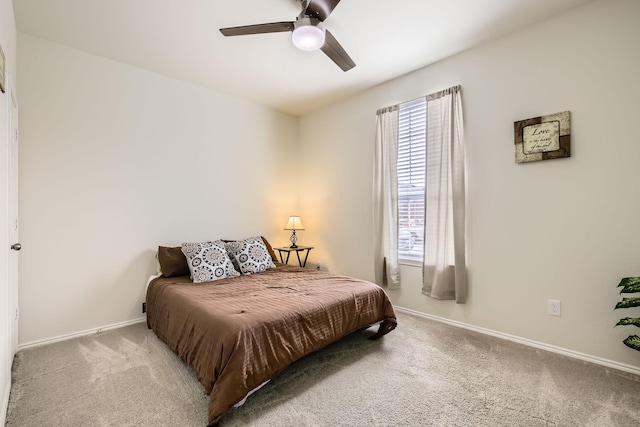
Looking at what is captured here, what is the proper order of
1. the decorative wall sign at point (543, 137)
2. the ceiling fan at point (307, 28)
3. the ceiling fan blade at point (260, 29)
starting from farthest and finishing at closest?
the decorative wall sign at point (543, 137) → the ceiling fan blade at point (260, 29) → the ceiling fan at point (307, 28)

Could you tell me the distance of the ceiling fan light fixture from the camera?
6.58 ft

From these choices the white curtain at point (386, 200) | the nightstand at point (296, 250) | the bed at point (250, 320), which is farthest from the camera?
the nightstand at point (296, 250)

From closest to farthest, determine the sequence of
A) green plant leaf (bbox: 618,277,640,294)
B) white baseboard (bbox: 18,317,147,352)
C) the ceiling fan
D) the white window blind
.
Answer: green plant leaf (bbox: 618,277,640,294) → the ceiling fan → white baseboard (bbox: 18,317,147,352) → the white window blind

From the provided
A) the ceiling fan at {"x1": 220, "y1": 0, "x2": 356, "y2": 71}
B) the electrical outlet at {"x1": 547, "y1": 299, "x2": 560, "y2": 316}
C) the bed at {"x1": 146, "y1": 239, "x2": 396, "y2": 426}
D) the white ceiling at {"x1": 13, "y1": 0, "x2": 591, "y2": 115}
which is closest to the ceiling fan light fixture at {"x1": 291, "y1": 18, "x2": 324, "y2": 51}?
the ceiling fan at {"x1": 220, "y1": 0, "x2": 356, "y2": 71}

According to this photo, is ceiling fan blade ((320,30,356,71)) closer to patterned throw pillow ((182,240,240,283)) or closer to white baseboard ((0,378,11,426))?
patterned throw pillow ((182,240,240,283))

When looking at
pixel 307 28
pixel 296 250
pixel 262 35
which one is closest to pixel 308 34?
pixel 307 28

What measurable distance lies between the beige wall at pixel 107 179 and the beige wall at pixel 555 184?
8.19 ft

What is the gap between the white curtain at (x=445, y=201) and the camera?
2859 mm

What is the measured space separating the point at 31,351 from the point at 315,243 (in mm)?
3115

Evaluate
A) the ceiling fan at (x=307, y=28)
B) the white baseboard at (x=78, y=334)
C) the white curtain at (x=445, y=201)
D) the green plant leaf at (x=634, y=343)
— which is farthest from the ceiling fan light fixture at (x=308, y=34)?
the white baseboard at (x=78, y=334)

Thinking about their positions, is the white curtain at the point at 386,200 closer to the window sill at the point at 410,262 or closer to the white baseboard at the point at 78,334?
the window sill at the point at 410,262

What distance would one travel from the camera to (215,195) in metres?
3.74

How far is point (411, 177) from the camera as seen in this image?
332 cm

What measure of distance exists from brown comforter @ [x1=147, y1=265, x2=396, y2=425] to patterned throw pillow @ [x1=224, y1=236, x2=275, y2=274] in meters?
0.21
